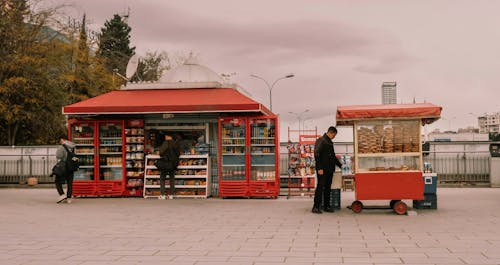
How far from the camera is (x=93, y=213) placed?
1345 cm

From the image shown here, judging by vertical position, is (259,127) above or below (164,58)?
below

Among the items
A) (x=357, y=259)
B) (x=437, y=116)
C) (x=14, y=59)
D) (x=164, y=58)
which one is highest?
(x=164, y=58)

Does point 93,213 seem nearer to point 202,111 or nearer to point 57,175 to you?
point 57,175

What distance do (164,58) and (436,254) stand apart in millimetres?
58168

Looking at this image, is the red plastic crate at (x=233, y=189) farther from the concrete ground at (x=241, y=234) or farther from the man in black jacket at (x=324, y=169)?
the man in black jacket at (x=324, y=169)

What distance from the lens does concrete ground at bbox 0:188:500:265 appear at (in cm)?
773

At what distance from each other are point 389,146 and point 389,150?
0.09 metres

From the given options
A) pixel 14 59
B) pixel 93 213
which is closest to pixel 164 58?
pixel 14 59

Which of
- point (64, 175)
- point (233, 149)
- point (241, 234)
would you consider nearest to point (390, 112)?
point (241, 234)

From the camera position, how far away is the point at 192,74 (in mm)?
20859

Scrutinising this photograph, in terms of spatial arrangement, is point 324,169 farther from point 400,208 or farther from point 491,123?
point 491,123

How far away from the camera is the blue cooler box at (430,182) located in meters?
13.4

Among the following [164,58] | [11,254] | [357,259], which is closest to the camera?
[357,259]

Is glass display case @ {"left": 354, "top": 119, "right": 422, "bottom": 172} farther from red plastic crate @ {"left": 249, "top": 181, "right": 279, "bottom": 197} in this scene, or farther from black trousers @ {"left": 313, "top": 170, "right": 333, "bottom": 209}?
red plastic crate @ {"left": 249, "top": 181, "right": 279, "bottom": 197}
